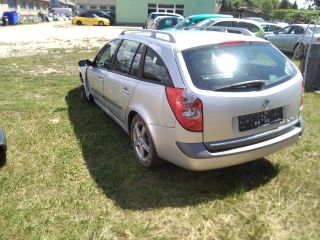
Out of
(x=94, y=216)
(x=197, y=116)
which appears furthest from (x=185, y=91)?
(x=94, y=216)

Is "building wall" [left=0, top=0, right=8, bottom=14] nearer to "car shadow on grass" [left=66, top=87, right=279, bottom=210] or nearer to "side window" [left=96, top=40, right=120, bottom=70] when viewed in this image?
"side window" [left=96, top=40, right=120, bottom=70]

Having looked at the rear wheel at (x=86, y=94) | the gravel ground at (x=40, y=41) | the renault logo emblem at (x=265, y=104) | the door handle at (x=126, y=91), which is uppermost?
the renault logo emblem at (x=265, y=104)

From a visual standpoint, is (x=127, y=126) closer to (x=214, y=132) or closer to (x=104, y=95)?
(x=104, y=95)

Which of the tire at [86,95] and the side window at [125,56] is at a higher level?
the side window at [125,56]

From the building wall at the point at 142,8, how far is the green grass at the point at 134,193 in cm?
3640

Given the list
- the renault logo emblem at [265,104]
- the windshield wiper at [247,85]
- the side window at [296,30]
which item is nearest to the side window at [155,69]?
the windshield wiper at [247,85]

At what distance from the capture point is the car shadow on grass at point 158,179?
132 inches

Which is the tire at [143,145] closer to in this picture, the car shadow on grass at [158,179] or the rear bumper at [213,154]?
the car shadow on grass at [158,179]

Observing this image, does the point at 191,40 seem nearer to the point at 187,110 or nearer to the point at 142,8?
the point at 187,110

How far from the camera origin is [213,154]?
3.12 meters

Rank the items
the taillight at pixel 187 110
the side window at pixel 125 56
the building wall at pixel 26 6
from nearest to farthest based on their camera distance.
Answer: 1. the taillight at pixel 187 110
2. the side window at pixel 125 56
3. the building wall at pixel 26 6

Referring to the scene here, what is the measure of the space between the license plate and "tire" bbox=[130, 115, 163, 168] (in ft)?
3.30

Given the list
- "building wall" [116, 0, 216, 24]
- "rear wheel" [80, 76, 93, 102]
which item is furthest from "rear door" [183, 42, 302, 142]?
"building wall" [116, 0, 216, 24]

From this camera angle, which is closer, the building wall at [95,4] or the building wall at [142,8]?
the building wall at [142,8]
